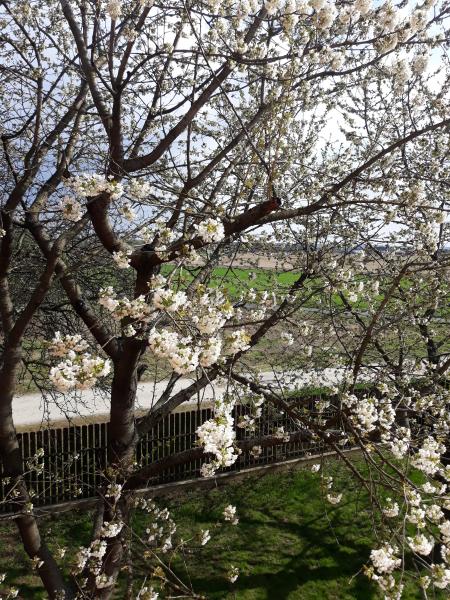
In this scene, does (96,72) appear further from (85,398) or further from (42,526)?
(85,398)

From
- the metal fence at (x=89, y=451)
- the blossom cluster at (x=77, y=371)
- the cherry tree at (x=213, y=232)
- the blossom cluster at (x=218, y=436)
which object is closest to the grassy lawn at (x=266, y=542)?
the metal fence at (x=89, y=451)

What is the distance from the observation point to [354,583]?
6371mm

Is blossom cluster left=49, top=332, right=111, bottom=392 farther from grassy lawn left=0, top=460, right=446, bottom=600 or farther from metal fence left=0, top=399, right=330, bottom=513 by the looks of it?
metal fence left=0, top=399, right=330, bottom=513

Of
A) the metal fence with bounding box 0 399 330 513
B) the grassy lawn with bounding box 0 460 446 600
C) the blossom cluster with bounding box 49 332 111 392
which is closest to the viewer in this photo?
the blossom cluster with bounding box 49 332 111 392

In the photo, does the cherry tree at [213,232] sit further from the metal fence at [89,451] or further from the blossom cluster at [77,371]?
the metal fence at [89,451]

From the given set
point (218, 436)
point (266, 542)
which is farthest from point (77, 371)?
point (266, 542)

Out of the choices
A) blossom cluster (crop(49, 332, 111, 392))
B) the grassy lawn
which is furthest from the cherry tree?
the grassy lawn

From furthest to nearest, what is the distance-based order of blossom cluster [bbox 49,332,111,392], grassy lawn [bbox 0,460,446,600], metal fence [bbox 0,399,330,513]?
metal fence [bbox 0,399,330,513]
grassy lawn [bbox 0,460,446,600]
blossom cluster [bbox 49,332,111,392]

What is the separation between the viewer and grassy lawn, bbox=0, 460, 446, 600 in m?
6.17

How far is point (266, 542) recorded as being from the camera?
724cm

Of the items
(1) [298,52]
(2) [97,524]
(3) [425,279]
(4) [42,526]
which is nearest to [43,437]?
(4) [42,526]

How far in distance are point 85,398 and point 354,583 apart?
7.99m

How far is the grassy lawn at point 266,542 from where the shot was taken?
6.17m

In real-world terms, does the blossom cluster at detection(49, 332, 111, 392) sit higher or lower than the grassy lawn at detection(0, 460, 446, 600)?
higher
